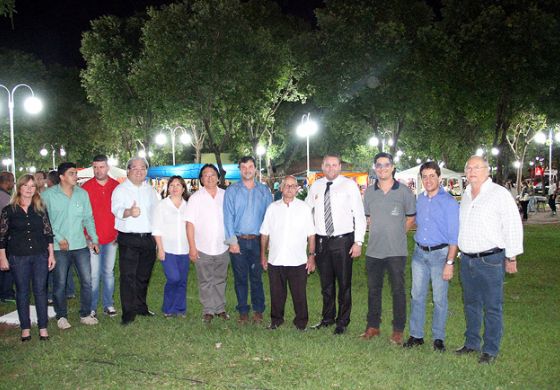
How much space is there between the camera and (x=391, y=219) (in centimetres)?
684

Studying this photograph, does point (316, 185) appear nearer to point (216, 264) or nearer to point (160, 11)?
point (216, 264)

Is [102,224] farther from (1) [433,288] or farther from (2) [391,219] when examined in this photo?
(1) [433,288]

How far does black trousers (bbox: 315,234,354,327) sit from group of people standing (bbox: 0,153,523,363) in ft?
0.04

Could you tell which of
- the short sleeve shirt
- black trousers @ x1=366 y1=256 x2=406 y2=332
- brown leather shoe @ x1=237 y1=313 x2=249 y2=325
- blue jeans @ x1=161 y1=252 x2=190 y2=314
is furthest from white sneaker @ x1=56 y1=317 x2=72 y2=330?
the short sleeve shirt

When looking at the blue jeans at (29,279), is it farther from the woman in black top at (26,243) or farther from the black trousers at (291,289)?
the black trousers at (291,289)

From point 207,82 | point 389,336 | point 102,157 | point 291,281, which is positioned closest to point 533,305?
point 389,336

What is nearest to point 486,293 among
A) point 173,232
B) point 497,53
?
point 173,232

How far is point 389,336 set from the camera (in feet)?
24.1

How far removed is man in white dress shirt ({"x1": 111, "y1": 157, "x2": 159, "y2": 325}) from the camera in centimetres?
796

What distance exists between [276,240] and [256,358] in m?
1.66

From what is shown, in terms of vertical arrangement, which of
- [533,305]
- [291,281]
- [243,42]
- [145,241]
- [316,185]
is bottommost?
[533,305]

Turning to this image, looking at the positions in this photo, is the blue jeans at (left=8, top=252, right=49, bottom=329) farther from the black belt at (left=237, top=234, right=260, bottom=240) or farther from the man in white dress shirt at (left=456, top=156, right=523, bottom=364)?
the man in white dress shirt at (left=456, top=156, right=523, bottom=364)

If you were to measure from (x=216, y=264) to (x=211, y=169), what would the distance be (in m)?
1.23

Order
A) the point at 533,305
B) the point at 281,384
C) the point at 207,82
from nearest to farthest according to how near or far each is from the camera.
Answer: the point at 281,384
the point at 533,305
the point at 207,82
